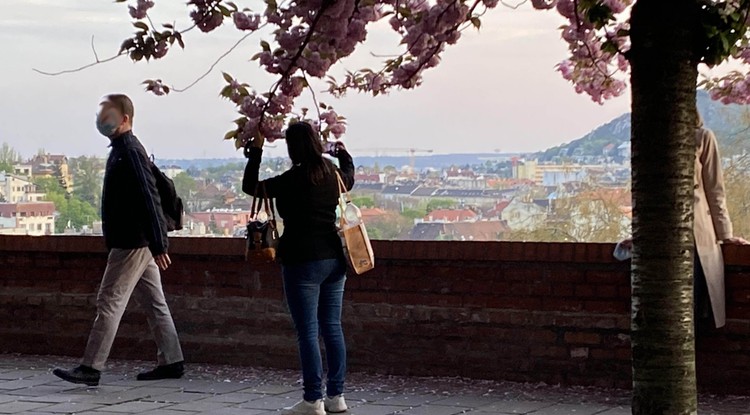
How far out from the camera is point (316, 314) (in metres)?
7.61

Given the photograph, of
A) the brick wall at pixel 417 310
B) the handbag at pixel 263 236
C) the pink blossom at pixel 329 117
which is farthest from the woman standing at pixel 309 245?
the brick wall at pixel 417 310

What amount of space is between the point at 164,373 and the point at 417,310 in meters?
1.77

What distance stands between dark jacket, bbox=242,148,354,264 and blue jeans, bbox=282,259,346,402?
2.6 inches

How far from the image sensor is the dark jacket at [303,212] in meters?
7.46

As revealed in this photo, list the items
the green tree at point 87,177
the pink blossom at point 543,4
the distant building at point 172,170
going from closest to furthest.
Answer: the pink blossom at point 543,4 < the distant building at point 172,170 < the green tree at point 87,177

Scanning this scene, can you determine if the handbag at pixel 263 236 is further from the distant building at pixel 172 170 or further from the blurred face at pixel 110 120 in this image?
the distant building at pixel 172 170

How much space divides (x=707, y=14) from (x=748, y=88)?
255cm

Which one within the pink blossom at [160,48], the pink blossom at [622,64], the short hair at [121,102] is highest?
the pink blossom at [622,64]

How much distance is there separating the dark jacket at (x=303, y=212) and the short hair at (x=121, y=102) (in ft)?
5.64

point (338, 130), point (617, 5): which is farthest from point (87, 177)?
point (617, 5)

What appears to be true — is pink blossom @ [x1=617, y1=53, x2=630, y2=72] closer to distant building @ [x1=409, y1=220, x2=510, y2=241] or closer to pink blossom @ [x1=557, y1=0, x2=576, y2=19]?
pink blossom @ [x1=557, y1=0, x2=576, y2=19]

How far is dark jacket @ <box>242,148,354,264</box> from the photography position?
24.5ft

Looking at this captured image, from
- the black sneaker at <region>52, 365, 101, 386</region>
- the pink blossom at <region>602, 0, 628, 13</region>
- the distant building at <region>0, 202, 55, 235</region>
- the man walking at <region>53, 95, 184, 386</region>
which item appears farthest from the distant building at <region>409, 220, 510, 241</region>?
the distant building at <region>0, 202, 55, 235</region>

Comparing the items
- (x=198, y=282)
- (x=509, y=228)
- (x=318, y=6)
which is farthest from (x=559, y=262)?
(x=318, y=6)
